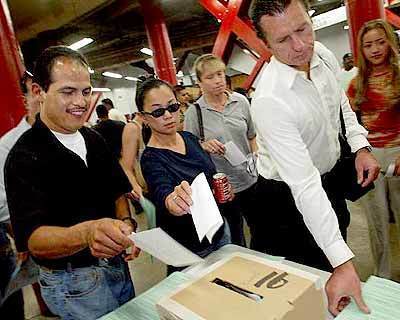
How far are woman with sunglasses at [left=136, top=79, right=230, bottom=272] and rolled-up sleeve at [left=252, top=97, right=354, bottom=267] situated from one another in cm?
50

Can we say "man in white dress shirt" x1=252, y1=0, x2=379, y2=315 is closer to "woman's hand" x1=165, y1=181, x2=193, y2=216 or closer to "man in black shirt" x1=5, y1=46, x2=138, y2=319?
"woman's hand" x1=165, y1=181, x2=193, y2=216

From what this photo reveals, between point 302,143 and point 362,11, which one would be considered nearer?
point 302,143

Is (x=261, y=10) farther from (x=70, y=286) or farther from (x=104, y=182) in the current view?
(x=70, y=286)

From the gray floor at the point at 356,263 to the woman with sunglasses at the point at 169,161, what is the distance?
151 centimetres

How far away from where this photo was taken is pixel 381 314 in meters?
0.82

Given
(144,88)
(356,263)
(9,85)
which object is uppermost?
(9,85)

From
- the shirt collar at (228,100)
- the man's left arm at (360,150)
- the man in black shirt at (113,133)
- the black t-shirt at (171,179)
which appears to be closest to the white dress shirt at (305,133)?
the man's left arm at (360,150)

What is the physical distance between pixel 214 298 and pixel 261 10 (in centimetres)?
95

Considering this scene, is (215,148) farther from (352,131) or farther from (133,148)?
(133,148)

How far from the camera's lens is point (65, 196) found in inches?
47.1

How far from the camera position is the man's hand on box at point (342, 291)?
88 cm

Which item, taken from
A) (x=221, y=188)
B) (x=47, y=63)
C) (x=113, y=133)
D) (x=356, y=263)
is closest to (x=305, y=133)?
(x=221, y=188)

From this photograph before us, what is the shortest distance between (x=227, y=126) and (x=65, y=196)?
139 centimetres

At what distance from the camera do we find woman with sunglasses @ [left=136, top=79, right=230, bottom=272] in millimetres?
1546
